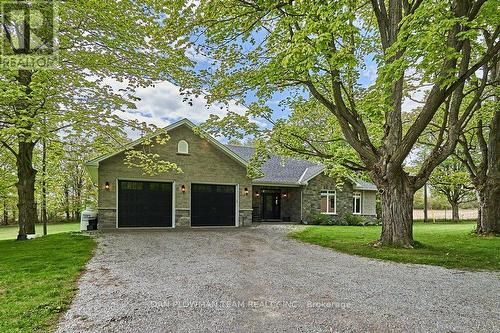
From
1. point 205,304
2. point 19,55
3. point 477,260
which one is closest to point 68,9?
point 19,55

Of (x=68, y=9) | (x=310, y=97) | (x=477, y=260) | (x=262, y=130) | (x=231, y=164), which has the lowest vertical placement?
(x=477, y=260)

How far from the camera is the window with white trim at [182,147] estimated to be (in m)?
15.7

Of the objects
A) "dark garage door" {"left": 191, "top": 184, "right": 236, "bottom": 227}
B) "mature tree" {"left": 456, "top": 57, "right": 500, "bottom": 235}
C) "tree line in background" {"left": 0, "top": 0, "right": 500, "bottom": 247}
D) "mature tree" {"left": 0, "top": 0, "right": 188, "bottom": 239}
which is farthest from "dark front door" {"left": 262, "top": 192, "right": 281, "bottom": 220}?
"mature tree" {"left": 0, "top": 0, "right": 188, "bottom": 239}

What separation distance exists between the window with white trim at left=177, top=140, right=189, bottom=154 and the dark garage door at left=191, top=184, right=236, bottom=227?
1811 mm

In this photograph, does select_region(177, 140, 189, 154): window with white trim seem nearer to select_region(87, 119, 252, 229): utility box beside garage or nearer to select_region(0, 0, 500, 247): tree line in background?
select_region(87, 119, 252, 229): utility box beside garage

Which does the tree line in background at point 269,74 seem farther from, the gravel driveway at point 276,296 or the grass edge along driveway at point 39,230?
the grass edge along driveway at point 39,230

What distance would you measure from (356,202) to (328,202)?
267cm

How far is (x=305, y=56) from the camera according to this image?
645 cm

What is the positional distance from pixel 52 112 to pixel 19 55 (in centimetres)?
182

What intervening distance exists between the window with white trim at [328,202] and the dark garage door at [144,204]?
10.4 metres

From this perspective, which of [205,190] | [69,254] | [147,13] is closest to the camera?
[69,254]

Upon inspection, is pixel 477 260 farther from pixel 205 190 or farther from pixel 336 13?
pixel 205 190

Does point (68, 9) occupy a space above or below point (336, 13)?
above

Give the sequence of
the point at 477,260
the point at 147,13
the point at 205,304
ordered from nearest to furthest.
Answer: the point at 205,304, the point at 477,260, the point at 147,13
